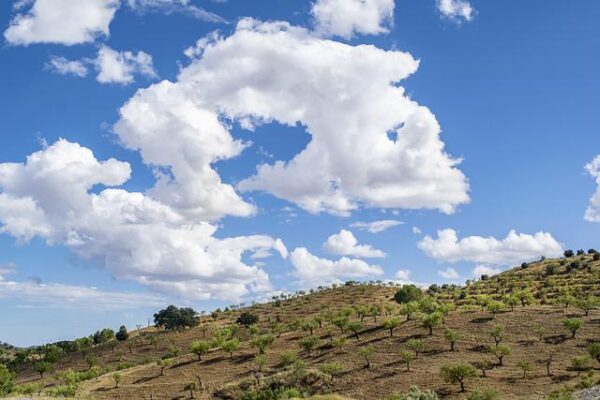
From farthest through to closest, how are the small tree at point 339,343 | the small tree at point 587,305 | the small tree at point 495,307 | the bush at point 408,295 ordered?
the bush at point 408,295
the small tree at point 495,307
the small tree at point 339,343
the small tree at point 587,305

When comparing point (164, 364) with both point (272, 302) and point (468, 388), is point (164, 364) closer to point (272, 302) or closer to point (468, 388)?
point (468, 388)

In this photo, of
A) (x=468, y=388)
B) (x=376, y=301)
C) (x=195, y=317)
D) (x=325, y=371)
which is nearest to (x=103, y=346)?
(x=195, y=317)

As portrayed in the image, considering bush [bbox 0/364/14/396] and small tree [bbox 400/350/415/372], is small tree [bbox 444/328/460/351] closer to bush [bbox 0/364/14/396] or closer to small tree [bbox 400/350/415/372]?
small tree [bbox 400/350/415/372]

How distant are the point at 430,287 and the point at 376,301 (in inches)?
769

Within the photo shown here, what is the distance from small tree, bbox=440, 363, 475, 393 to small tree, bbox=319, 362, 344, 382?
45.9 feet

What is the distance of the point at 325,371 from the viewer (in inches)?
2559

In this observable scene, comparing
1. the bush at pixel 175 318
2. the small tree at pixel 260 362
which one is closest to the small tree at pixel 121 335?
the bush at pixel 175 318

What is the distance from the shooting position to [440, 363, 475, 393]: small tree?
52719 mm

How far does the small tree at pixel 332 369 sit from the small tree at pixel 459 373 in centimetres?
1400

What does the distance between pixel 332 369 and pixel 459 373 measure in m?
16.0

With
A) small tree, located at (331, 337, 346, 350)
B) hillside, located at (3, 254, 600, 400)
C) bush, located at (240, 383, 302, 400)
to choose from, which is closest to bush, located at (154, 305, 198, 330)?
hillside, located at (3, 254, 600, 400)

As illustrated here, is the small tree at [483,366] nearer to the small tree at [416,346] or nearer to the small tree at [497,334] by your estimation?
the small tree at [497,334]

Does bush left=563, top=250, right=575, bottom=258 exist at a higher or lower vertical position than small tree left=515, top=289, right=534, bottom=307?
higher

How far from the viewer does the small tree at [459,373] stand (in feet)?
173
